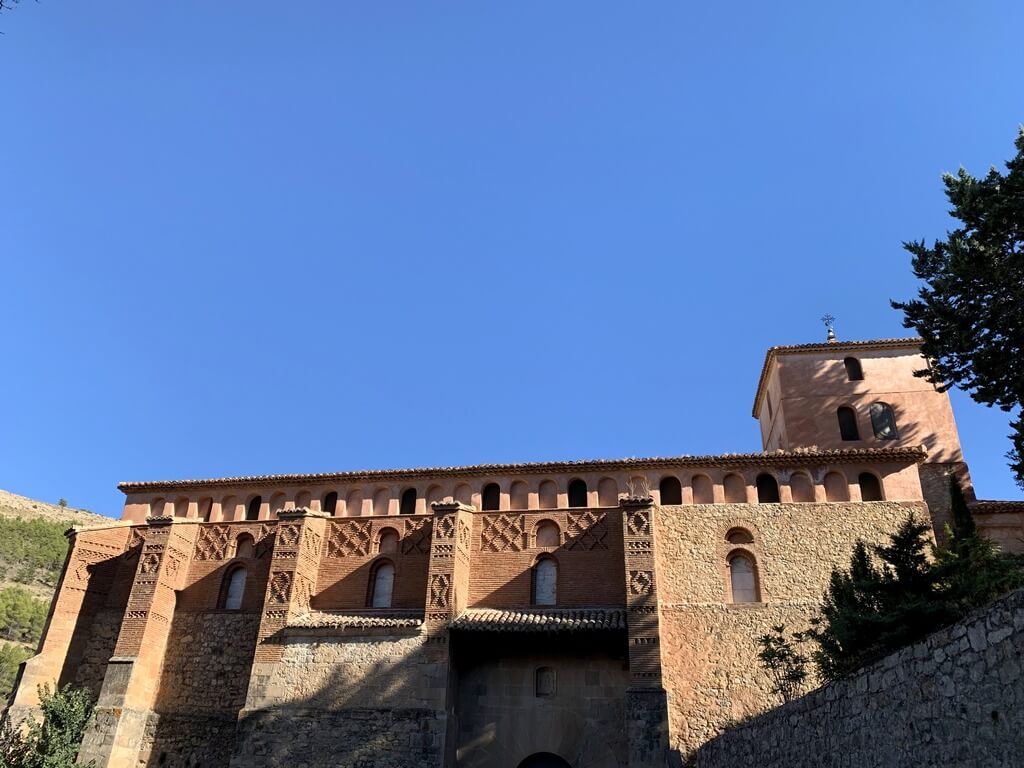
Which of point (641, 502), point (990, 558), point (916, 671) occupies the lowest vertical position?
point (916, 671)

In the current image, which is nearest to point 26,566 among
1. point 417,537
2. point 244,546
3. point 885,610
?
point 244,546

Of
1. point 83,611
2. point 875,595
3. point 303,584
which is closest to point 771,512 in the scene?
point 875,595

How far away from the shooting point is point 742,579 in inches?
786

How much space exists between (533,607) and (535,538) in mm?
1821

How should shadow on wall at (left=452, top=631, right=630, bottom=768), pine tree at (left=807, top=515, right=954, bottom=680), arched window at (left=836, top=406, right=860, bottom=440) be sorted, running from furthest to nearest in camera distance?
arched window at (left=836, top=406, right=860, bottom=440) < shadow on wall at (left=452, top=631, right=630, bottom=768) < pine tree at (left=807, top=515, right=954, bottom=680)

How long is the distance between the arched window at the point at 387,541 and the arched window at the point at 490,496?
259 cm

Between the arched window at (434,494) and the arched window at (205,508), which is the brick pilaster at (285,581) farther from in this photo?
the arched window at (205,508)

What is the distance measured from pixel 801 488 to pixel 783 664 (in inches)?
204

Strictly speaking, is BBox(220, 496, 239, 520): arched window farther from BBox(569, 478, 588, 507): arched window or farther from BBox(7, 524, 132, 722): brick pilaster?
BBox(569, 478, 588, 507): arched window

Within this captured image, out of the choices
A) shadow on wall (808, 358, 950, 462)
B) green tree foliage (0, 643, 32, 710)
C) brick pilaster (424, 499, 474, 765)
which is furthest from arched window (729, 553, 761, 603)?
green tree foliage (0, 643, 32, 710)

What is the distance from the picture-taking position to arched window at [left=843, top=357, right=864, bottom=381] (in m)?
25.6

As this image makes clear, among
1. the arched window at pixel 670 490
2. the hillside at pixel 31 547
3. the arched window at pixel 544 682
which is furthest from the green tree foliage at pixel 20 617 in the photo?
the arched window at pixel 670 490

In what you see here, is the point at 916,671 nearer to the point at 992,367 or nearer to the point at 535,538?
the point at 992,367

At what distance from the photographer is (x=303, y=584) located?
68.7ft
